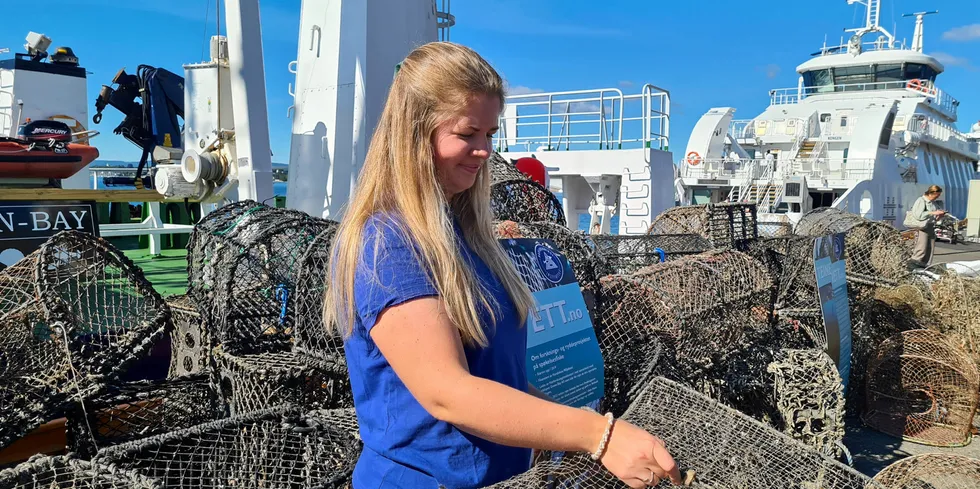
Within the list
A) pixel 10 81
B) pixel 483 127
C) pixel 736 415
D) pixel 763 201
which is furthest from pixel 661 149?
pixel 10 81

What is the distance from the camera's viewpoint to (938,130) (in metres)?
22.7

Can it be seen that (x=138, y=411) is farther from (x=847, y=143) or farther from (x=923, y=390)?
(x=847, y=143)

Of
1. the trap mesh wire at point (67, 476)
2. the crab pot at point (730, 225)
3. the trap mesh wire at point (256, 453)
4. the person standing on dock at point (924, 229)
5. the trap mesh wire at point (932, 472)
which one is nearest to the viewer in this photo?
the trap mesh wire at point (67, 476)

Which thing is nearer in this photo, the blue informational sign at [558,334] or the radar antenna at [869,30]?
the blue informational sign at [558,334]

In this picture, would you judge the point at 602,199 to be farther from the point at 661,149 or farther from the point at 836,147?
the point at 836,147

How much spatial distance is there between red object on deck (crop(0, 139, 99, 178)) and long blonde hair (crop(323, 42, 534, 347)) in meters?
7.42

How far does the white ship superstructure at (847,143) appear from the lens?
56.2 ft

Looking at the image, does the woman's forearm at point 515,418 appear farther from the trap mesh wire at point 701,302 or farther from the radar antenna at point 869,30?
the radar antenna at point 869,30

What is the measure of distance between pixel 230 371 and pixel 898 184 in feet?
68.2

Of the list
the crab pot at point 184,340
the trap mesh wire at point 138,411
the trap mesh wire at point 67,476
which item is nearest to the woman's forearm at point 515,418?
the trap mesh wire at point 67,476

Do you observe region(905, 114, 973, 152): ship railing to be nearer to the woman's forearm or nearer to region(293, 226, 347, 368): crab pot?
region(293, 226, 347, 368): crab pot

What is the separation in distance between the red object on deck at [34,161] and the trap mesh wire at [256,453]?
6564 mm

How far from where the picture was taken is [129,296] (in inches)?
110

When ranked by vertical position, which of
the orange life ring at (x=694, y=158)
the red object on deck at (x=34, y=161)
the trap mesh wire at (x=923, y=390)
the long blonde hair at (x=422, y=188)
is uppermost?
the orange life ring at (x=694, y=158)
